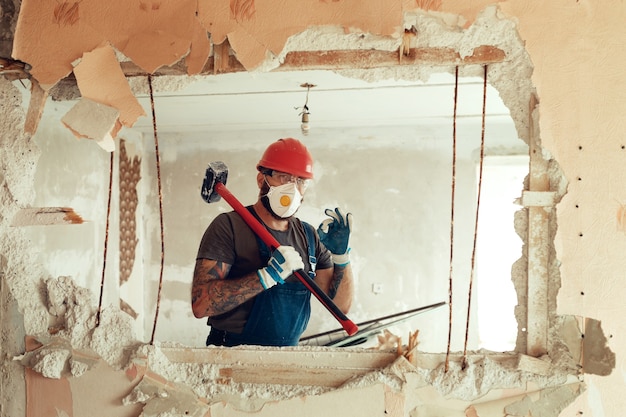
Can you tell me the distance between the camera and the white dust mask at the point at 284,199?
6.98ft

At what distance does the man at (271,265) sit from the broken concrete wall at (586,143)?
89 cm

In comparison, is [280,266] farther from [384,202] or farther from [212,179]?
[384,202]

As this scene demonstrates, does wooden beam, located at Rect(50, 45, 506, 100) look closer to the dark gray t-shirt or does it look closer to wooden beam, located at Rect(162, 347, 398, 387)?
the dark gray t-shirt

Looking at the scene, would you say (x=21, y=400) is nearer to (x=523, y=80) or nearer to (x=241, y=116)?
(x=523, y=80)

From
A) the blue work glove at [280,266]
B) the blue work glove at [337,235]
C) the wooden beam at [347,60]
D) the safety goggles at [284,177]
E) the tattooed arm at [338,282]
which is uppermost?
the wooden beam at [347,60]

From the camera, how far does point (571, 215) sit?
1589 mm

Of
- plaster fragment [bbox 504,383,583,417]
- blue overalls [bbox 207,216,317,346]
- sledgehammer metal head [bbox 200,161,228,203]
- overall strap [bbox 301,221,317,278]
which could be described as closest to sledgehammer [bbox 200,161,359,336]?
sledgehammer metal head [bbox 200,161,228,203]

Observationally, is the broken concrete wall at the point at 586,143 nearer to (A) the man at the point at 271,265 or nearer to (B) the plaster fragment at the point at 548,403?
(B) the plaster fragment at the point at 548,403

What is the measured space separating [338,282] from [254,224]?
539mm

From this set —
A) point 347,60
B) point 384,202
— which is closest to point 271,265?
point 347,60

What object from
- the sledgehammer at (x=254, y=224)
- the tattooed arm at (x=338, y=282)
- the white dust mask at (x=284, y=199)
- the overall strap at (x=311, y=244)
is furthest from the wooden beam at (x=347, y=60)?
the tattooed arm at (x=338, y=282)

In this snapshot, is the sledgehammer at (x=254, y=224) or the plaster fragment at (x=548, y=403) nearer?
the plaster fragment at (x=548, y=403)

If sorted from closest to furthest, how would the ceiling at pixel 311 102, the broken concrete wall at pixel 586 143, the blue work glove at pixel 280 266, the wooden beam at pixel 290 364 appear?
the broken concrete wall at pixel 586 143 → the wooden beam at pixel 290 364 → the blue work glove at pixel 280 266 → the ceiling at pixel 311 102

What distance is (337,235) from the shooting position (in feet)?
7.64
